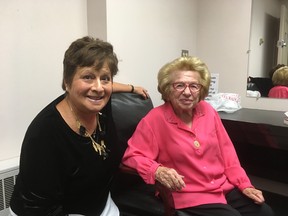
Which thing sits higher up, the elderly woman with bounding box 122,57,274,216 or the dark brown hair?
the dark brown hair

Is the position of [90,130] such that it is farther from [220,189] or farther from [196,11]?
[196,11]

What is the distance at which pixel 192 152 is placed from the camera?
1515mm

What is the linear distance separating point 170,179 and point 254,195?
0.51 m

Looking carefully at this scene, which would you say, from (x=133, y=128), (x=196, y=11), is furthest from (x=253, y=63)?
(x=133, y=128)

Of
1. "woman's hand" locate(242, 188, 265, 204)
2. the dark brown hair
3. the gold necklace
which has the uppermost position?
the dark brown hair

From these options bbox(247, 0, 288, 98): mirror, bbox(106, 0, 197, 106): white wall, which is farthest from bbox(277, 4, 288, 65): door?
bbox(106, 0, 197, 106): white wall

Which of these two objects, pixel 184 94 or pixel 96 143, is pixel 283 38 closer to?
pixel 184 94

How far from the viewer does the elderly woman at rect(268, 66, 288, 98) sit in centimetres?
259

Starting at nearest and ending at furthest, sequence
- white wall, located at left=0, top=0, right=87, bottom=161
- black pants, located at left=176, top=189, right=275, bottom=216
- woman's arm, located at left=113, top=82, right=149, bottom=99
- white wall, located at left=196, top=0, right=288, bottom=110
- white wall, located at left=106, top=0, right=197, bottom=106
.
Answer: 1. black pants, located at left=176, top=189, right=275, bottom=216
2. white wall, located at left=0, top=0, right=87, bottom=161
3. woman's arm, located at left=113, top=82, right=149, bottom=99
4. white wall, located at left=106, top=0, right=197, bottom=106
5. white wall, located at left=196, top=0, right=288, bottom=110

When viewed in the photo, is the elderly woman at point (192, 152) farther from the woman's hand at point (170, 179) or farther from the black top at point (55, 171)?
the black top at point (55, 171)

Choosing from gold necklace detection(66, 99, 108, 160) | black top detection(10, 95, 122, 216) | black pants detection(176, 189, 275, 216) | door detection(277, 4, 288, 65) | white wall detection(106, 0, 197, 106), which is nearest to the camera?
black top detection(10, 95, 122, 216)

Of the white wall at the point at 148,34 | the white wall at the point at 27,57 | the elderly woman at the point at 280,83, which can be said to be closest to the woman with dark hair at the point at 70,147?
the white wall at the point at 27,57

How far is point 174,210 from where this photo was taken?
1396mm

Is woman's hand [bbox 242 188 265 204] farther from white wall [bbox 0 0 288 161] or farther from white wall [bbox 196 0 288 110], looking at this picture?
white wall [bbox 196 0 288 110]
